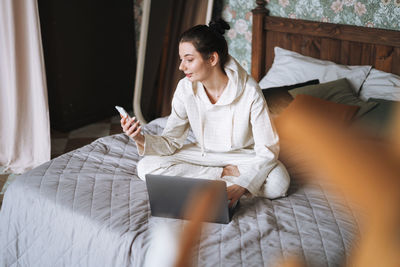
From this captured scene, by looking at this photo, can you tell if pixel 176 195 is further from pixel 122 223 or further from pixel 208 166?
pixel 208 166

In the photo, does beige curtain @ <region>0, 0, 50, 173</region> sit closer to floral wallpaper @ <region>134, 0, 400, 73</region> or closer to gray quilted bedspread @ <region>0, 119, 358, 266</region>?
gray quilted bedspread @ <region>0, 119, 358, 266</region>

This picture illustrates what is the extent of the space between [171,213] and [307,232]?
0.47 metres

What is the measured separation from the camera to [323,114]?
2.09 metres

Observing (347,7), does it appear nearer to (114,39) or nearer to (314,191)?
(314,191)

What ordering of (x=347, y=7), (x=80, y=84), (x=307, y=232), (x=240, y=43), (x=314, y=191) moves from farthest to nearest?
(x=80, y=84) → (x=240, y=43) → (x=347, y=7) → (x=314, y=191) → (x=307, y=232)

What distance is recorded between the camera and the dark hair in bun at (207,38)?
165cm

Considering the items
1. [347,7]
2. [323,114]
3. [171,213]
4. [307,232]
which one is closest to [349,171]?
[323,114]

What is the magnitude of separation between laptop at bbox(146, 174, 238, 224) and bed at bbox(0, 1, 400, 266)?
0.10 ft

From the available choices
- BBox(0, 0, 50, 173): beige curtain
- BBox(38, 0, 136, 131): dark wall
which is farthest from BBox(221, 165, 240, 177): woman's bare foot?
BBox(38, 0, 136, 131): dark wall

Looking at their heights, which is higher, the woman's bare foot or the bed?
the woman's bare foot

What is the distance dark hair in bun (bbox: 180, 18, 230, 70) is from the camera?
165cm

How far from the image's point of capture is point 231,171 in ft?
5.79

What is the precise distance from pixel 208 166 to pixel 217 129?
0.16 m

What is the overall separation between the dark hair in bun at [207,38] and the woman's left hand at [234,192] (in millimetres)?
511
